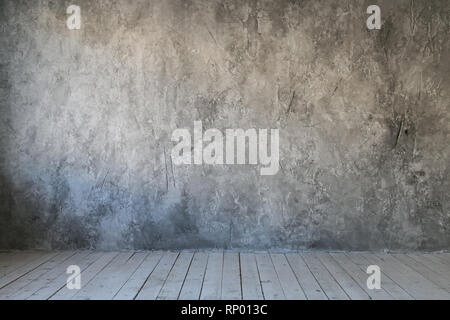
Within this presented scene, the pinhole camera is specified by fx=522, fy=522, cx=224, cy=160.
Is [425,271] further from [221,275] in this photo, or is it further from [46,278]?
[46,278]

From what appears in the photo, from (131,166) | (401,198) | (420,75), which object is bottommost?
(401,198)

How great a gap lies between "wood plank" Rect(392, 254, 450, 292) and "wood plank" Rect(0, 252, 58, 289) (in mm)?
3066

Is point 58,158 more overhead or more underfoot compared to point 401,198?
more overhead

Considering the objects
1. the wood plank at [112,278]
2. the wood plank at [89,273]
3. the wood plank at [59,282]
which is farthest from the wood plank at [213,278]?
the wood plank at [59,282]

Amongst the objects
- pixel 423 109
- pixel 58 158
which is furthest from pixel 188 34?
pixel 423 109

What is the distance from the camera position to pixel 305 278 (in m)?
3.89

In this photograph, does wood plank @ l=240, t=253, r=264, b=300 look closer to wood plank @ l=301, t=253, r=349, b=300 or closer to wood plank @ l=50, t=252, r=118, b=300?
wood plank @ l=301, t=253, r=349, b=300

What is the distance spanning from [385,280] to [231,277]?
3.72ft

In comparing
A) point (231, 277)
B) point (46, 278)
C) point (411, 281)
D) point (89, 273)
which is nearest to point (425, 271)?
point (411, 281)

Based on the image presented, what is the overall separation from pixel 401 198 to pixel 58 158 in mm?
3216

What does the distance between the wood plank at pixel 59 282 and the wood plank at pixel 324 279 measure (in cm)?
182

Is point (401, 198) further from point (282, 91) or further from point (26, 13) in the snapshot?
point (26, 13)

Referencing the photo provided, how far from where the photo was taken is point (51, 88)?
15.9 feet
